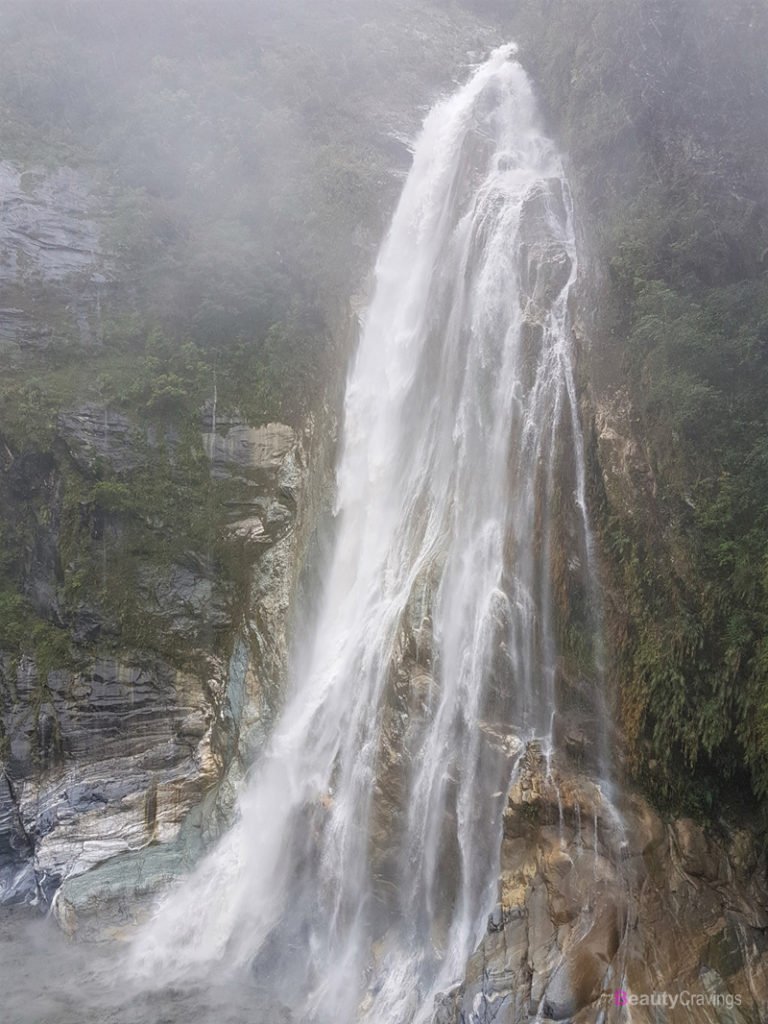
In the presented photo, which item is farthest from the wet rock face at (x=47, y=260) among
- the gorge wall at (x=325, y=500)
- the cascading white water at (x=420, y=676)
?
the cascading white water at (x=420, y=676)

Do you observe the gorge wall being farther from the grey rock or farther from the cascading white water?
the cascading white water

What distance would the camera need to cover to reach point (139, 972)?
12250mm

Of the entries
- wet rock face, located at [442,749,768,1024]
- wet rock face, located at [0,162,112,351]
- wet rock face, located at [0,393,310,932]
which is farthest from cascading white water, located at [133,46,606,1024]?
wet rock face, located at [0,162,112,351]

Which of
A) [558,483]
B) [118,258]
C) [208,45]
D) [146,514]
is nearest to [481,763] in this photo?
[558,483]

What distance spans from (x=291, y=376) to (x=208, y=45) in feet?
56.5

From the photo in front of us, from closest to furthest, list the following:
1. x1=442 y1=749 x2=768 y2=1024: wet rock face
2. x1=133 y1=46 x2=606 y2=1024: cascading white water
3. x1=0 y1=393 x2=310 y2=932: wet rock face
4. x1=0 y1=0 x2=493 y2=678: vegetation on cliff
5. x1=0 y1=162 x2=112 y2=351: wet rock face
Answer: x1=442 y1=749 x2=768 y2=1024: wet rock face < x1=133 y1=46 x2=606 y2=1024: cascading white water < x1=0 y1=393 x2=310 y2=932: wet rock face < x1=0 y1=0 x2=493 y2=678: vegetation on cliff < x1=0 y1=162 x2=112 y2=351: wet rock face

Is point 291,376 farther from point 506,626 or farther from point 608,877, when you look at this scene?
point 608,877

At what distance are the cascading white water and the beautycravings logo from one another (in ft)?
7.06

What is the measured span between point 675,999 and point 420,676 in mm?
5405

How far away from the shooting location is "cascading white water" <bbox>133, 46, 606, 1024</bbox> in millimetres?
11094

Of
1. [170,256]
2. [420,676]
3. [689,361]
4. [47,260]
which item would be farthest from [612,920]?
[47,260]

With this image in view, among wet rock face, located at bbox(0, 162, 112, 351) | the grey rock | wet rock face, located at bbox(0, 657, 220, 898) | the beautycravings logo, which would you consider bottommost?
the beautycravings logo

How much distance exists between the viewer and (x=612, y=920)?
9273mm

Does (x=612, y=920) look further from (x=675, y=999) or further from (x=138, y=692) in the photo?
(x=138, y=692)
